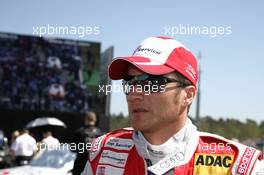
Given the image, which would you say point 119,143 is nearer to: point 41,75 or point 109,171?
point 109,171

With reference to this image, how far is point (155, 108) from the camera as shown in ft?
6.81

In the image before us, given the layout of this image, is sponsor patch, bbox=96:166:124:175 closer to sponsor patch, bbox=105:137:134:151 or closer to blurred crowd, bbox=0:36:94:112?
sponsor patch, bbox=105:137:134:151

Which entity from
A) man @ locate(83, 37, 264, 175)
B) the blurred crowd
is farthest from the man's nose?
the blurred crowd

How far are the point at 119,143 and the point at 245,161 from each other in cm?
61

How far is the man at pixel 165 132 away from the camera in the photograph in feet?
6.81

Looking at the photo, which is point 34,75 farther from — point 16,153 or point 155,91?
point 155,91

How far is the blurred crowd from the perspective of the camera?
75.9 ft

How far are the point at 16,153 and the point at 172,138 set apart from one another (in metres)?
10.7

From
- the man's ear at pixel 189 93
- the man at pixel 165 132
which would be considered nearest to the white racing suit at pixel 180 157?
the man at pixel 165 132

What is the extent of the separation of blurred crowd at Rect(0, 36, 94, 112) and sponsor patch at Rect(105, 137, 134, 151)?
21047 millimetres

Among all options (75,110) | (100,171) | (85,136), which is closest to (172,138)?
(100,171)

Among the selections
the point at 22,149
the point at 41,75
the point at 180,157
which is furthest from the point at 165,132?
the point at 41,75

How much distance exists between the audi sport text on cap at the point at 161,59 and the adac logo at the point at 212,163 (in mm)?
354

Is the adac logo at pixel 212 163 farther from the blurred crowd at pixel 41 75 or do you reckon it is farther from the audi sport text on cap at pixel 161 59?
the blurred crowd at pixel 41 75
